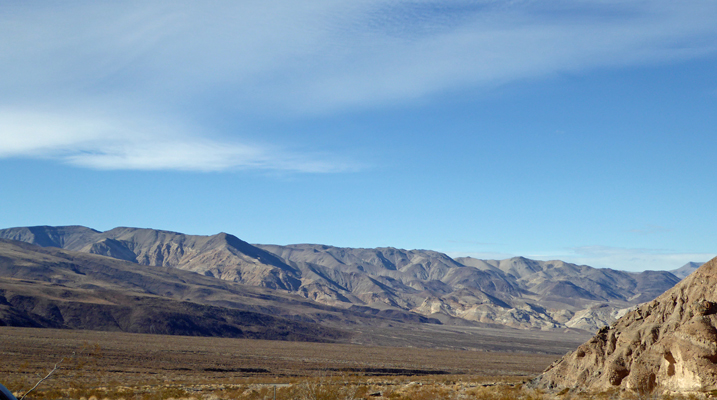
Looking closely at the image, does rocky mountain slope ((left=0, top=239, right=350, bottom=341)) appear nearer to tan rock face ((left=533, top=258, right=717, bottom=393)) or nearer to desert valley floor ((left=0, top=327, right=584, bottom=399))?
desert valley floor ((left=0, top=327, right=584, bottom=399))

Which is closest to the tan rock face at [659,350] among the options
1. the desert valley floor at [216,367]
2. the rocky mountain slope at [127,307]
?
the desert valley floor at [216,367]

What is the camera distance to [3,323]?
3728 inches

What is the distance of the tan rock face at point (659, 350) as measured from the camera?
20812 millimetres

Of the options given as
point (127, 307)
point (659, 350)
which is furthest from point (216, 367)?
point (127, 307)

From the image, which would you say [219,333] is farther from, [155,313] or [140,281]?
[140,281]

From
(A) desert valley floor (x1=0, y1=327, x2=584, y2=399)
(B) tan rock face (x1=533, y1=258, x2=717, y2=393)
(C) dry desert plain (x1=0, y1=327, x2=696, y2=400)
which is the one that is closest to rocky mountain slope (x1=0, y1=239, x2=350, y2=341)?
(A) desert valley floor (x1=0, y1=327, x2=584, y2=399)

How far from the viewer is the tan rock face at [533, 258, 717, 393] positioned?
68.3 ft

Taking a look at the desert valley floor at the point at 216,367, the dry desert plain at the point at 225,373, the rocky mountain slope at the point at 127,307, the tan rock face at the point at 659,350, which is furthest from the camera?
the rocky mountain slope at the point at 127,307

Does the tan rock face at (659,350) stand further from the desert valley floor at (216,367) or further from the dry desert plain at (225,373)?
the desert valley floor at (216,367)

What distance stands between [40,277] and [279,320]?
260 ft

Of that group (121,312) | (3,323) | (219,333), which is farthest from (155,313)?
(3,323)

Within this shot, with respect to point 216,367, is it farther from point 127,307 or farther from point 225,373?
point 127,307

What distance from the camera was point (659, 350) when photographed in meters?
22.3

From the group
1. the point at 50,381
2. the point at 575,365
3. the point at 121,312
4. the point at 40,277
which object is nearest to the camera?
the point at 575,365
